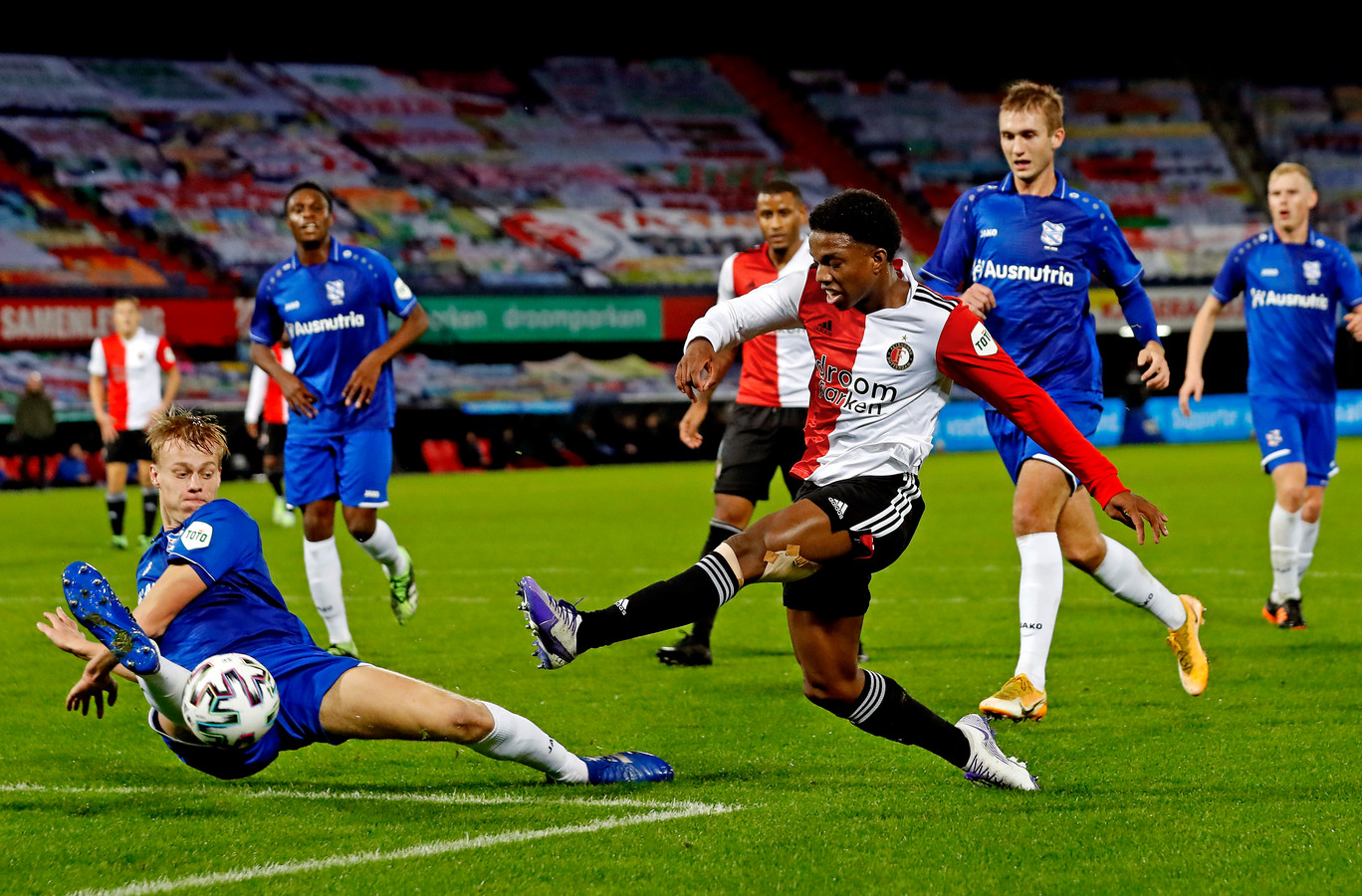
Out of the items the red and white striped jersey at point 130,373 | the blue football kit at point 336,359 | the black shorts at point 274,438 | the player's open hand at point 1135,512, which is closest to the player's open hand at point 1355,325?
the player's open hand at point 1135,512

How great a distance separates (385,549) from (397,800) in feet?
11.2

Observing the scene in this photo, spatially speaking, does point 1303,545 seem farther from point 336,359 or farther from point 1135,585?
Result: point 336,359

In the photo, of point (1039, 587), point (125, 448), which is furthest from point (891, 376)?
point (125, 448)

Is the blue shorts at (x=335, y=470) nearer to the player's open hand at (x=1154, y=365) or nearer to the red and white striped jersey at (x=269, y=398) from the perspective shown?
the player's open hand at (x=1154, y=365)

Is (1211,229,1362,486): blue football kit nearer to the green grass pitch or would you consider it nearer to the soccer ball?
the green grass pitch

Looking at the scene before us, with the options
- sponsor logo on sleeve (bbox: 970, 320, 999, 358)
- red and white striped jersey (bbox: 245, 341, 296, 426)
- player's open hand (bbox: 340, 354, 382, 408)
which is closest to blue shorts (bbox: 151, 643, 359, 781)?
sponsor logo on sleeve (bbox: 970, 320, 999, 358)

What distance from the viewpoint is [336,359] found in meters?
7.68

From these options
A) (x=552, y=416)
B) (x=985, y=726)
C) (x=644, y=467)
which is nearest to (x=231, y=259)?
(x=552, y=416)

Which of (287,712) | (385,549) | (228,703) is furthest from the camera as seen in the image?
(385,549)

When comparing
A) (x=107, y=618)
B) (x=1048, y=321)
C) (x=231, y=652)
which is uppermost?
(x=1048, y=321)

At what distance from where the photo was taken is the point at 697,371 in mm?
Answer: 4184

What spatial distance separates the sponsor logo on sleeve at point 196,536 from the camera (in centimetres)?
424

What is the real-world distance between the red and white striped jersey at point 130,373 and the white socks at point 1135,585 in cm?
999

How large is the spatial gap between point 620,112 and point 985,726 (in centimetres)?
2788
